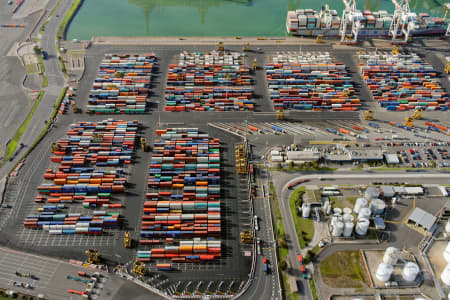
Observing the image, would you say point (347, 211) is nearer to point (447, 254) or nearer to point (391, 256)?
point (391, 256)

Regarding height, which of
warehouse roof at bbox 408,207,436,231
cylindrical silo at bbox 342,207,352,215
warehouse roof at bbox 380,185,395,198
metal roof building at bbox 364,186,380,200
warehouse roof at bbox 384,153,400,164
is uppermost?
warehouse roof at bbox 384,153,400,164

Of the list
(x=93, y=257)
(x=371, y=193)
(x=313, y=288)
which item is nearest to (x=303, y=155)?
(x=371, y=193)

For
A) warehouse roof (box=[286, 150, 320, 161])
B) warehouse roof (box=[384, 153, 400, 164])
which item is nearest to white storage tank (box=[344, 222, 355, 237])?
warehouse roof (box=[286, 150, 320, 161])

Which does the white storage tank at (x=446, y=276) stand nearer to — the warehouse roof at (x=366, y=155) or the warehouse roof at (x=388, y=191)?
the warehouse roof at (x=388, y=191)

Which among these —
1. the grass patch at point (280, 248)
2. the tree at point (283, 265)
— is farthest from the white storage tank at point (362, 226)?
the tree at point (283, 265)

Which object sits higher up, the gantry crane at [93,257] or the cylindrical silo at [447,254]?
the cylindrical silo at [447,254]

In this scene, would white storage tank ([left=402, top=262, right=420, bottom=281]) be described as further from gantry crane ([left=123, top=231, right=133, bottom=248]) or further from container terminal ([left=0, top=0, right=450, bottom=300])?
gantry crane ([left=123, top=231, right=133, bottom=248])
